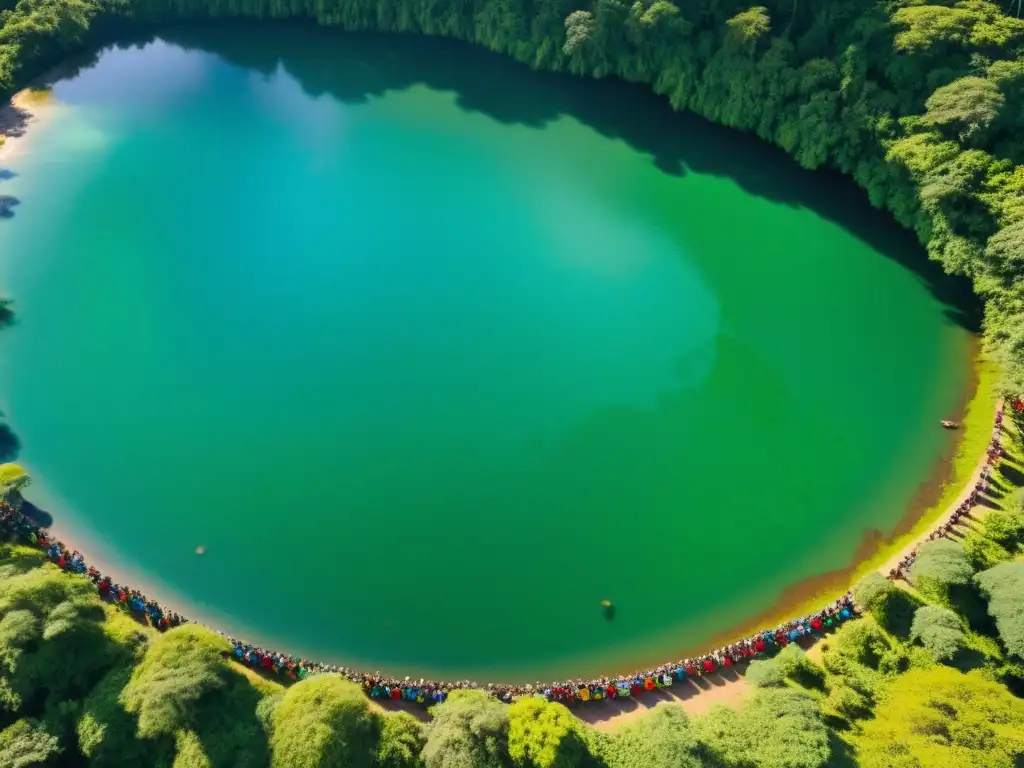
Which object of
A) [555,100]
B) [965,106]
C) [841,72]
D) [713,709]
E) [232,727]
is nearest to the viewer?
[232,727]

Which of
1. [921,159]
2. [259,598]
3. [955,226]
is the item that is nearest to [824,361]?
[955,226]

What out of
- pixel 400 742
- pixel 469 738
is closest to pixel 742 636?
pixel 469 738

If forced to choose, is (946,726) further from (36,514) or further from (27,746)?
(36,514)

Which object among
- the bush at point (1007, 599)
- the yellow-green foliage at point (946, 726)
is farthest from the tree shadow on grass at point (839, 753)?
the bush at point (1007, 599)

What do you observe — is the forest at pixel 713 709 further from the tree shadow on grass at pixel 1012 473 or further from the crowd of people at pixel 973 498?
the tree shadow on grass at pixel 1012 473

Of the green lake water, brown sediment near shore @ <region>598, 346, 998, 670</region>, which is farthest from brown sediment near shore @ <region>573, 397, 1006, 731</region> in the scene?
the green lake water

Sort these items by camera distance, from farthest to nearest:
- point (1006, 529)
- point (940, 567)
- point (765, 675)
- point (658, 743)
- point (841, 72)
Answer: point (841, 72), point (1006, 529), point (940, 567), point (765, 675), point (658, 743)

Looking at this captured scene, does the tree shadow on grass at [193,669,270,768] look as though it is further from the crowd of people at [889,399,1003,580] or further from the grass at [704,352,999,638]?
the crowd of people at [889,399,1003,580]
